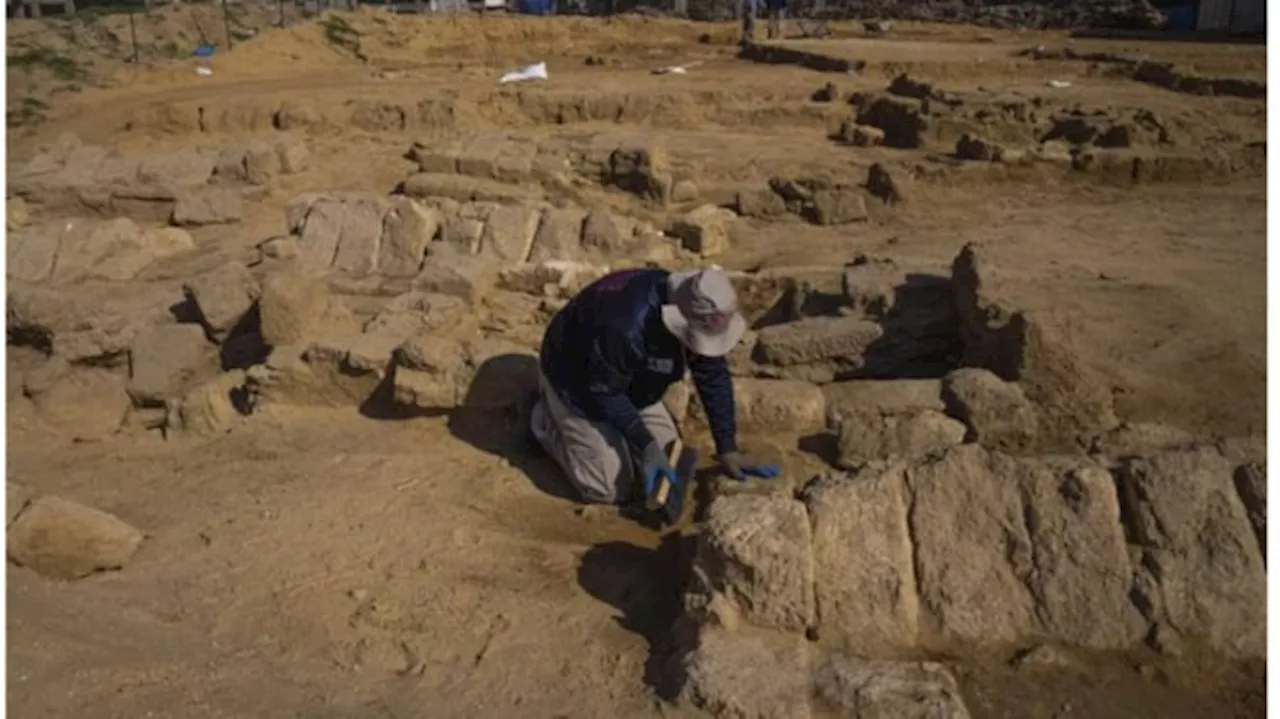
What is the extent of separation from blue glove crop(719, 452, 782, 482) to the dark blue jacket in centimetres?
5

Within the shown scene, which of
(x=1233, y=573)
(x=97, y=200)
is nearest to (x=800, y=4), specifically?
(x=97, y=200)

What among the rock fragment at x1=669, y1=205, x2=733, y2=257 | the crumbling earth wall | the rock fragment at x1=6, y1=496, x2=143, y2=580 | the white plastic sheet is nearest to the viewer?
the rock fragment at x1=6, y1=496, x2=143, y2=580

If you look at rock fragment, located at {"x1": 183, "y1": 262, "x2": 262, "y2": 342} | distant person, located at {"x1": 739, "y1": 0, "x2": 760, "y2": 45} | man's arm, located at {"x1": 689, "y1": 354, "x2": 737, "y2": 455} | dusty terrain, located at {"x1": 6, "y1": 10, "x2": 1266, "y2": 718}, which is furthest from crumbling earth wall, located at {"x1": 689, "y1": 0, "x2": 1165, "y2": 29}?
man's arm, located at {"x1": 689, "y1": 354, "x2": 737, "y2": 455}

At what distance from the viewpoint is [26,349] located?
7.35 meters

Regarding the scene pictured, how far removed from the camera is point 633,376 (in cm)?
486

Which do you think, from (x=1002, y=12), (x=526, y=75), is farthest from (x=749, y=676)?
(x=1002, y=12)

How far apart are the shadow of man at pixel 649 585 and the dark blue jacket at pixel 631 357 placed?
50cm

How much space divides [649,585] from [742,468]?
2.43ft

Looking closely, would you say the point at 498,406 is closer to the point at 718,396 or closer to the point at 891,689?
the point at 718,396

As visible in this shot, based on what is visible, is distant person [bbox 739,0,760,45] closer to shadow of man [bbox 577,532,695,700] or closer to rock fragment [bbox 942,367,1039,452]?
rock fragment [bbox 942,367,1039,452]

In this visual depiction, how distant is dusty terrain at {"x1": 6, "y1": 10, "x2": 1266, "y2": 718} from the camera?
3635 mm

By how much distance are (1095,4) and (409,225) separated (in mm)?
24269

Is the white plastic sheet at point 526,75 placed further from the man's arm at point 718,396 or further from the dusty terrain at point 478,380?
the man's arm at point 718,396

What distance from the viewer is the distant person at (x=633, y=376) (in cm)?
453
